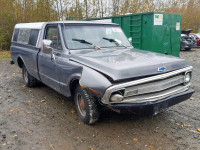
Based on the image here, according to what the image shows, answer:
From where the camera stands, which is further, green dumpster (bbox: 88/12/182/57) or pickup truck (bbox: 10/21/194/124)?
green dumpster (bbox: 88/12/182/57)

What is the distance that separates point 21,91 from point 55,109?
1.94 meters

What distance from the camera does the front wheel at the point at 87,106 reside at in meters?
3.68

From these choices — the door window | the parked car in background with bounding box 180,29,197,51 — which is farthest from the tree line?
the door window

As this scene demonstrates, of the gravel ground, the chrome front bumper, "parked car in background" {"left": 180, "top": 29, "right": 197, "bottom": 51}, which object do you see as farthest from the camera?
"parked car in background" {"left": 180, "top": 29, "right": 197, "bottom": 51}

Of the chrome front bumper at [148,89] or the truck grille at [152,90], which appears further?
the truck grille at [152,90]

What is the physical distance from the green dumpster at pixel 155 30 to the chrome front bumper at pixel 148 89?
229 inches

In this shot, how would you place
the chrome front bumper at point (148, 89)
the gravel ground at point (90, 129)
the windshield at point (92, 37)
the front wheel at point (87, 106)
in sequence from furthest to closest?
the windshield at point (92, 37) → the front wheel at point (87, 106) → the gravel ground at point (90, 129) → the chrome front bumper at point (148, 89)

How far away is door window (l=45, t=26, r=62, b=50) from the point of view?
454 cm

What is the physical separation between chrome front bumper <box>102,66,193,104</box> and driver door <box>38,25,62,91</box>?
5.95 feet

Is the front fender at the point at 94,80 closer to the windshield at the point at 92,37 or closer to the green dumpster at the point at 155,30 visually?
the windshield at the point at 92,37

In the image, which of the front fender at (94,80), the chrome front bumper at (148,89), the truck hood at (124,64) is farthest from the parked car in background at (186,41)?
the front fender at (94,80)

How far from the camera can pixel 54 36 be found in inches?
187

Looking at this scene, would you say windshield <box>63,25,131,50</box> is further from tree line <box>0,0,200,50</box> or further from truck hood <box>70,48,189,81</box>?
tree line <box>0,0,200,50</box>

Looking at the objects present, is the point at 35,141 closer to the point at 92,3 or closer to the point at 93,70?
the point at 93,70
